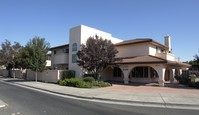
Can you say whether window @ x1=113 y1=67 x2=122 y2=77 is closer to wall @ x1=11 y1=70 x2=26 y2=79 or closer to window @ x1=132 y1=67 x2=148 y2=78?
window @ x1=132 y1=67 x2=148 y2=78

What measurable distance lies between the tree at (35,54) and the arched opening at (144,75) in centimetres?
1456

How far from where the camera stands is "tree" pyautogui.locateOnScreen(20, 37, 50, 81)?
22.0 metres

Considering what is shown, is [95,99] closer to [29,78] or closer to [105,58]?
[105,58]

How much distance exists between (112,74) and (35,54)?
42.0ft

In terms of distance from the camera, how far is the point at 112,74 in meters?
24.4

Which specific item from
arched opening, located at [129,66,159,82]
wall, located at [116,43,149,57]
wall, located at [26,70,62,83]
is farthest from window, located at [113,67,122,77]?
wall, located at [26,70,62,83]

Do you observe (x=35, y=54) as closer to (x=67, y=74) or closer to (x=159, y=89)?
(x=67, y=74)

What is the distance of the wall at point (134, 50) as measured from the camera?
20502 mm

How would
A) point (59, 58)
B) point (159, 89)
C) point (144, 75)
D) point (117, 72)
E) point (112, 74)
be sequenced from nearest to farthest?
point (159, 89), point (144, 75), point (117, 72), point (112, 74), point (59, 58)

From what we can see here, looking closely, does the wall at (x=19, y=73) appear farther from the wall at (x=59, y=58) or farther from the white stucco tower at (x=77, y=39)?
the white stucco tower at (x=77, y=39)

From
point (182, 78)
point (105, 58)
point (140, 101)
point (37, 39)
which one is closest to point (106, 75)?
point (105, 58)

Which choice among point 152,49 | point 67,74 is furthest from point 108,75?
point 152,49

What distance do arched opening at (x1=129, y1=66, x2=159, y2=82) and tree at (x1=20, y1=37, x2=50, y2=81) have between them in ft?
47.8

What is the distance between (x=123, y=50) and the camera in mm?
23109
